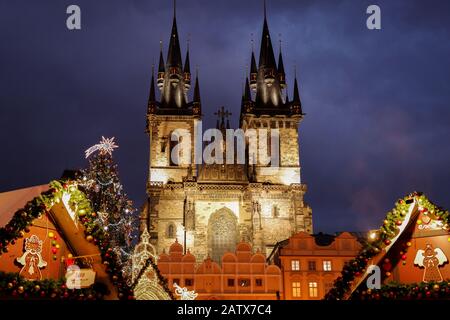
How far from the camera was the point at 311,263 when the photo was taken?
131 feet

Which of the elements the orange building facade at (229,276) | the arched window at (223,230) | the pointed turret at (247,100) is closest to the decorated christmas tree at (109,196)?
the orange building facade at (229,276)

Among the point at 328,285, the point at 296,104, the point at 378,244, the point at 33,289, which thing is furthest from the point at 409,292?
the point at 296,104

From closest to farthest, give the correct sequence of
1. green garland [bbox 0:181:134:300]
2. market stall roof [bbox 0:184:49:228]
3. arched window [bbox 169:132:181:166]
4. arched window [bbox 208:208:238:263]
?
green garland [bbox 0:181:134:300]
market stall roof [bbox 0:184:49:228]
arched window [bbox 208:208:238:263]
arched window [bbox 169:132:181:166]

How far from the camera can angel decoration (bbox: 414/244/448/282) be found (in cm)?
1438

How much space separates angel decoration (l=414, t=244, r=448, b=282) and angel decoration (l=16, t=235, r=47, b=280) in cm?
1059

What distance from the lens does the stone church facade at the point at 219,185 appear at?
4825 centimetres

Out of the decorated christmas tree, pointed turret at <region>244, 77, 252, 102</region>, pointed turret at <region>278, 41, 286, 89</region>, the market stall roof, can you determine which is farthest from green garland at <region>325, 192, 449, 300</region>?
pointed turret at <region>278, 41, 286, 89</region>

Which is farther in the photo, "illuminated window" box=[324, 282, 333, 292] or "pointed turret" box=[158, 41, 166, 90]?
"pointed turret" box=[158, 41, 166, 90]

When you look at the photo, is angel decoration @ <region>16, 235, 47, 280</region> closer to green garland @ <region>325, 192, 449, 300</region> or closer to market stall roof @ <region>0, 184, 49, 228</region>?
market stall roof @ <region>0, 184, 49, 228</region>

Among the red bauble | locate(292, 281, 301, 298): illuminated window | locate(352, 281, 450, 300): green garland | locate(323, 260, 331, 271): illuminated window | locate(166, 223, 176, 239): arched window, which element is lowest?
locate(352, 281, 450, 300): green garland

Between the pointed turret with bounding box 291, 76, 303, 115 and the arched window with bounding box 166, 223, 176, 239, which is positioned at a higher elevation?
the pointed turret with bounding box 291, 76, 303, 115

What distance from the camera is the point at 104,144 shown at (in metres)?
34.9

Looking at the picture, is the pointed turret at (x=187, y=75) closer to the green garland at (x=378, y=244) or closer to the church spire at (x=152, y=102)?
the church spire at (x=152, y=102)

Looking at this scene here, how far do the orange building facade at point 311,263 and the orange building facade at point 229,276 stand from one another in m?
1.07
